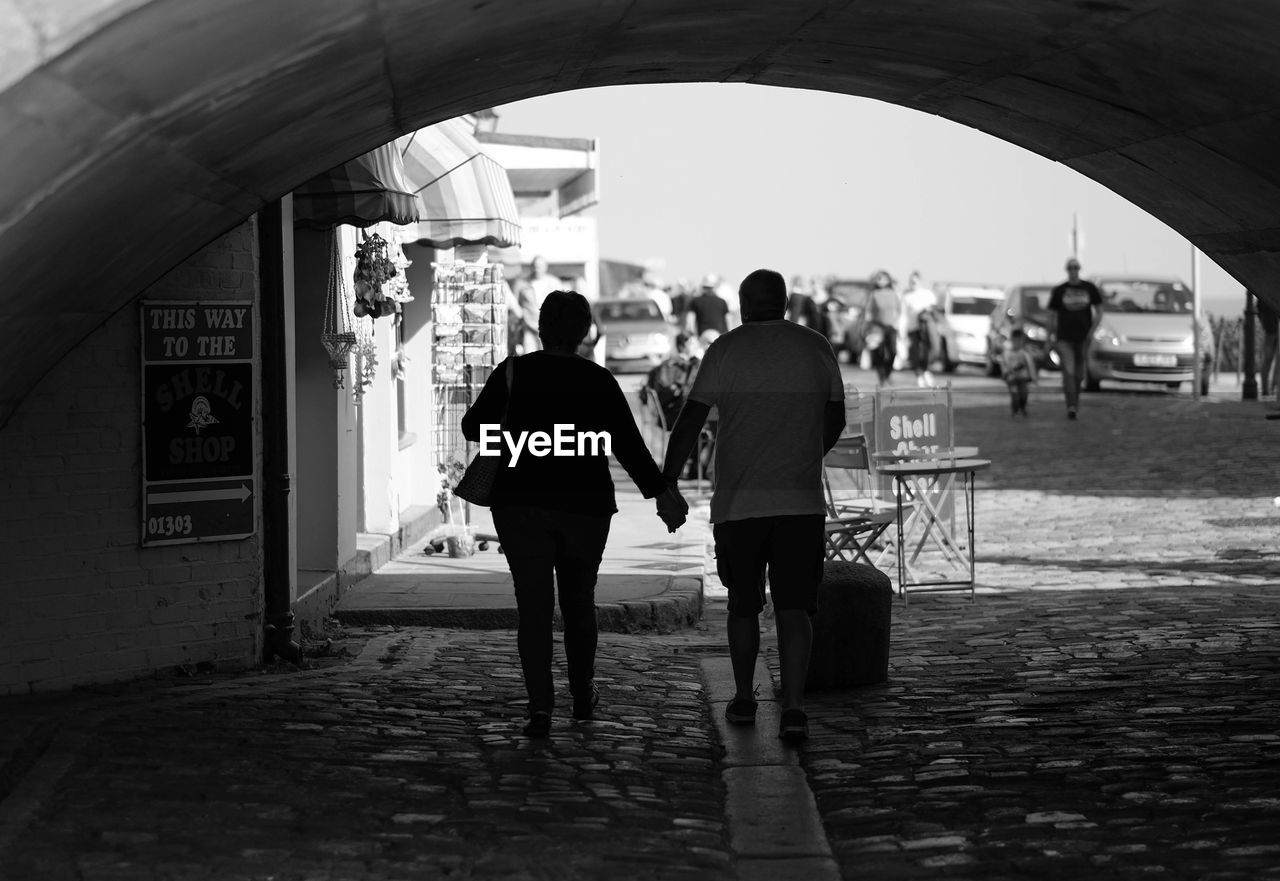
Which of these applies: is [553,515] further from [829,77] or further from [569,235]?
[569,235]

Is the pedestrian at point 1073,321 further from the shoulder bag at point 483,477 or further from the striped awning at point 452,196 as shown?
the shoulder bag at point 483,477

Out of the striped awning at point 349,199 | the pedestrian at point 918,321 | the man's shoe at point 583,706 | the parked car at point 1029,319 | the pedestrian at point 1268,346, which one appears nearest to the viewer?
the man's shoe at point 583,706

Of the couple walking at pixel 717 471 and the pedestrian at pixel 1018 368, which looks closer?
the couple walking at pixel 717 471

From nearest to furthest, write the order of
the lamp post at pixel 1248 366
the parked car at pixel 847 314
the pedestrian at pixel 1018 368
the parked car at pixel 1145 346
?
the pedestrian at pixel 1018 368 < the lamp post at pixel 1248 366 < the parked car at pixel 1145 346 < the parked car at pixel 847 314

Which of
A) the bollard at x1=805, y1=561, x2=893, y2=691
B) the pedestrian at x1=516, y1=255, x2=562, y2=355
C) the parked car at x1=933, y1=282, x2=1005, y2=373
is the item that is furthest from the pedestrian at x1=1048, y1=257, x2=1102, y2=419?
the bollard at x1=805, y1=561, x2=893, y2=691

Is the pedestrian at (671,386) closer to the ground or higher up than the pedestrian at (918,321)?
closer to the ground

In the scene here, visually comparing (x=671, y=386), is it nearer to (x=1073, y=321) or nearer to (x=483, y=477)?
(x=1073, y=321)

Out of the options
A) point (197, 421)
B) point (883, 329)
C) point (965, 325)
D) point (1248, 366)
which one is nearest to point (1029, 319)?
point (965, 325)

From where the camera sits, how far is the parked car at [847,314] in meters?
40.7

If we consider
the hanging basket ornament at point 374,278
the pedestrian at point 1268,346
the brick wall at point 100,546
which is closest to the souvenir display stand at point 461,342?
the hanging basket ornament at point 374,278

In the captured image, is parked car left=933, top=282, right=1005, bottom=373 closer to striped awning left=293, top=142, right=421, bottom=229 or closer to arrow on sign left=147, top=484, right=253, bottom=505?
striped awning left=293, top=142, right=421, bottom=229

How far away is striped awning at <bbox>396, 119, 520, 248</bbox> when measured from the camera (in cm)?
1261

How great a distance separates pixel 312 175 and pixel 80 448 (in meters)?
1.68

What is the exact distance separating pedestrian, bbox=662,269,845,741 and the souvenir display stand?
22.7ft
